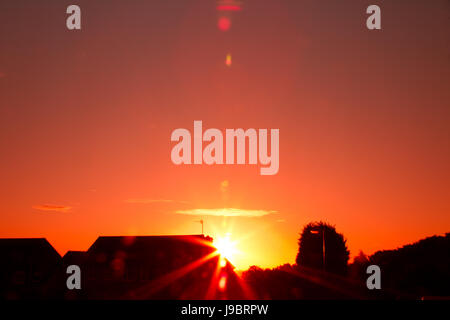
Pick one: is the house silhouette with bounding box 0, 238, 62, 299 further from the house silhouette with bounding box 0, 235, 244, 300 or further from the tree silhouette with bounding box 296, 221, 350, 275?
the tree silhouette with bounding box 296, 221, 350, 275

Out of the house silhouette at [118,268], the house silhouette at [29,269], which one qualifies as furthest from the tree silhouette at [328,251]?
the house silhouette at [29,269]

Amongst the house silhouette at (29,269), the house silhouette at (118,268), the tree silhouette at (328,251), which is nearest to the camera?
the house silhouette at (118,268)

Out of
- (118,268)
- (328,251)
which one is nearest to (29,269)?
(118,268)

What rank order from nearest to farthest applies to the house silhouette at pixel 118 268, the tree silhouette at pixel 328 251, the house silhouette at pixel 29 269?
the house silhouette at pixel 118 268, the house silhouette at pixel 29 269, the tree silhouette at pixel 328 251

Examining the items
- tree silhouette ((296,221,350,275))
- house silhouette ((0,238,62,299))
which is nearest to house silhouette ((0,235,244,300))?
house silhouette ((0,238,62,299))

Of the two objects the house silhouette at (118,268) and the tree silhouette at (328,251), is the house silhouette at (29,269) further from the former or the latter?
the tree silhouette at (328,251)

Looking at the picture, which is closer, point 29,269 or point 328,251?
point 29,269

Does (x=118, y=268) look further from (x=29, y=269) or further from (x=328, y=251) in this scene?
(x=328, y=251)
